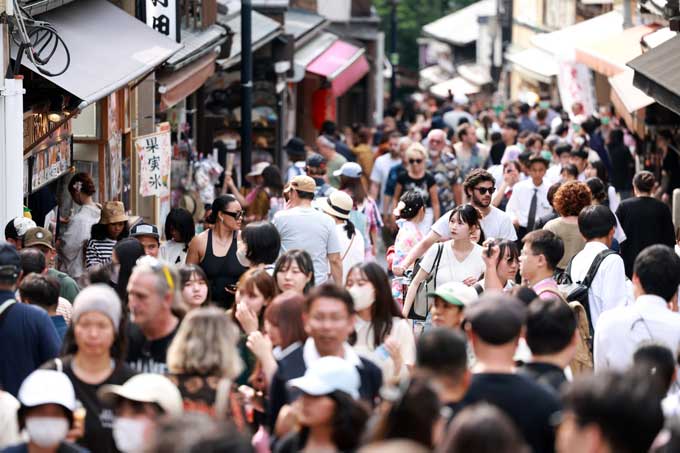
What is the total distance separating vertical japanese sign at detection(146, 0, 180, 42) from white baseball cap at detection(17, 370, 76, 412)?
1082 centimetres

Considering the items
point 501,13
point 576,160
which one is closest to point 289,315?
point 576,160

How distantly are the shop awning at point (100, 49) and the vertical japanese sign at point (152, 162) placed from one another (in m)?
1.04

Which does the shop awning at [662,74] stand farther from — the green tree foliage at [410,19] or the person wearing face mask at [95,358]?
the green tree foliage at [410,19]

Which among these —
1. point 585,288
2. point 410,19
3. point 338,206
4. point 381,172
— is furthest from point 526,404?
point 410,19

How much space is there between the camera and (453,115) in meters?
28.4

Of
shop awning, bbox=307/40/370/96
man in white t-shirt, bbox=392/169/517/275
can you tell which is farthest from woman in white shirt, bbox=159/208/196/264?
shop awning, bbox=307/40/370/96

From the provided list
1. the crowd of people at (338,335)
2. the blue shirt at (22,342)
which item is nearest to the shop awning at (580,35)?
the crowd of people at (338,335)

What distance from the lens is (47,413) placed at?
6000 millimetres

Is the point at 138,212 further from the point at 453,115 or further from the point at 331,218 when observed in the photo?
the point at 453,115

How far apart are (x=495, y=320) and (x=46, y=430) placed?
1.80 metres

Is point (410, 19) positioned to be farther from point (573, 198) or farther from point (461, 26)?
point (573, 198)

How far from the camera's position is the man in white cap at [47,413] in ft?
19.3

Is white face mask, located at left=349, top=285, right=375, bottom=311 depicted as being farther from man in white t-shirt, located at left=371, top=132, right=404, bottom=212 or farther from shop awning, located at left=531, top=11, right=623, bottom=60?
shop awning, located at left=531, top=11, right=623, bottom=60

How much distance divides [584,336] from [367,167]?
1448 cm
